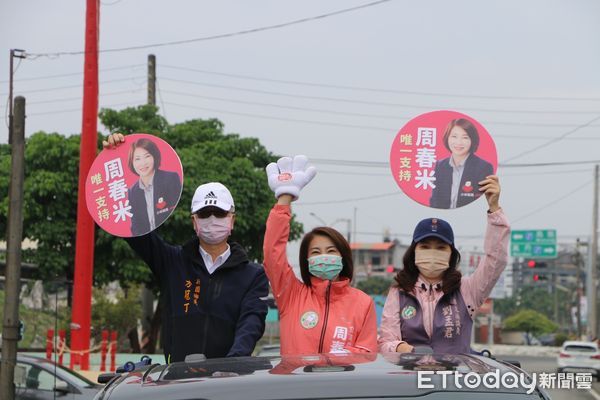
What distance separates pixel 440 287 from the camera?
5.23 m

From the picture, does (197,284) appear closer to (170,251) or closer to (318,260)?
(170,251)

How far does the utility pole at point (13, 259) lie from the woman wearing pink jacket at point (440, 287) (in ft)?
26.8

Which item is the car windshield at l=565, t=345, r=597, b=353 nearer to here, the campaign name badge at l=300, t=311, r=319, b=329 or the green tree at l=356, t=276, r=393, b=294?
the campaign name badge at l=300, t=311, r=319, b=329

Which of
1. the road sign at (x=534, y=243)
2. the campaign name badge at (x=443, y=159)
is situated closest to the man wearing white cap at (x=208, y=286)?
the campaign name badge at (x=443, y=159)

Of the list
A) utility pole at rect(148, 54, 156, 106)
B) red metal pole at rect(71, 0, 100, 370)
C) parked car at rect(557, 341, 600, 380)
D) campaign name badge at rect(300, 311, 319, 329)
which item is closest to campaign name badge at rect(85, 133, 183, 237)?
campaign name badge at rect(300, 311, 319, 329)

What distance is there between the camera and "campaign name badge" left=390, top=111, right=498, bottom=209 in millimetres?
5414

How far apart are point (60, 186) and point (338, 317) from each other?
1735 cm

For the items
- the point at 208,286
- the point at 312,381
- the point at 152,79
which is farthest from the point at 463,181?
the point at 152,79

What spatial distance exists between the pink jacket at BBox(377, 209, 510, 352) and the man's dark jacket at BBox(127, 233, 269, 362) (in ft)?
1.97

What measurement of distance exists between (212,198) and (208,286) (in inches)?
16.5

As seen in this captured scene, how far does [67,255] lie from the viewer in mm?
22469

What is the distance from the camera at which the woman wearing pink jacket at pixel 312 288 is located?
16.1 ft

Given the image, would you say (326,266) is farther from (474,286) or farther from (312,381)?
(312,381)

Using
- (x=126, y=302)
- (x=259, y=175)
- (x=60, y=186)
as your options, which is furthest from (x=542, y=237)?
(x=60, y=186)
